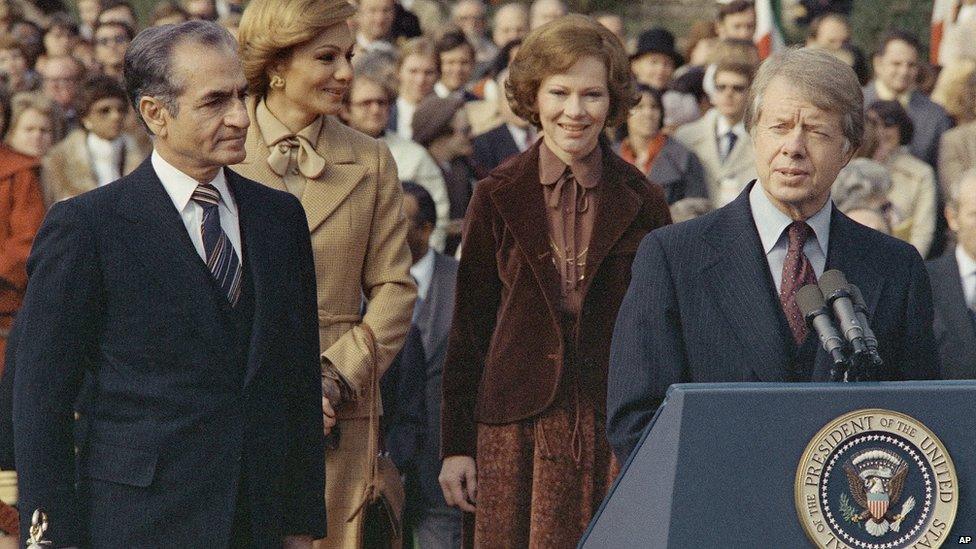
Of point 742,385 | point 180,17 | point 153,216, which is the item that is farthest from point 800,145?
point 180,17

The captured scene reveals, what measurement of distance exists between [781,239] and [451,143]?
19.7 feet

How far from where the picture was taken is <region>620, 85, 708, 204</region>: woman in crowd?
9789 millimetres

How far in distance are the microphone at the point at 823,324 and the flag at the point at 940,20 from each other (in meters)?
11.4

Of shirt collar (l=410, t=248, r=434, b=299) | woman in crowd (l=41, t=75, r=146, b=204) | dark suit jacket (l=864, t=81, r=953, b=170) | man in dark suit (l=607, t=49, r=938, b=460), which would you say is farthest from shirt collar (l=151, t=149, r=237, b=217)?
dark suit jacket (l=864, t=81, r=953, b=170)

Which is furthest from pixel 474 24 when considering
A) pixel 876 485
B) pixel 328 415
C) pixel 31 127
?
pixel 876 485

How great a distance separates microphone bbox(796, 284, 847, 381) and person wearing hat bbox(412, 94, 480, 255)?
20.5 feet

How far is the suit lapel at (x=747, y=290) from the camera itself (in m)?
3.87

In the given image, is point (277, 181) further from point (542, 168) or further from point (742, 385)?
point (742, 385)

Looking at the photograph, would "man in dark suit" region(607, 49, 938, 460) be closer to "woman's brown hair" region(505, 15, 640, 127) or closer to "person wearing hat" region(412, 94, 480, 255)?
"woman's brown hair" region(505, 15, 640, 127)

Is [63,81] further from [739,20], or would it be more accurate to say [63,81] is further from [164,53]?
[164,53]

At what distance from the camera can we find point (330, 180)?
17.3 feet

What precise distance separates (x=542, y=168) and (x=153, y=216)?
5.19ft

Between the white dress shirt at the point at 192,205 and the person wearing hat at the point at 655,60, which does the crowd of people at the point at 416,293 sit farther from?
the person wearing hat at the point at 655,60

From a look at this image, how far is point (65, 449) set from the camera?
4.07 meters
